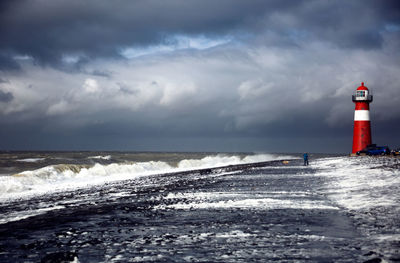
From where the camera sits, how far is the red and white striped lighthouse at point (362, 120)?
159 feet

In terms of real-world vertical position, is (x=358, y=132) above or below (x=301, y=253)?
above

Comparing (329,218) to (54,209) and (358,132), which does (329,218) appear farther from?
(358,132)

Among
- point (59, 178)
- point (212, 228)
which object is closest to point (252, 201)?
point (212, 228)

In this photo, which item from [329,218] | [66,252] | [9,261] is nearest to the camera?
[9,261]

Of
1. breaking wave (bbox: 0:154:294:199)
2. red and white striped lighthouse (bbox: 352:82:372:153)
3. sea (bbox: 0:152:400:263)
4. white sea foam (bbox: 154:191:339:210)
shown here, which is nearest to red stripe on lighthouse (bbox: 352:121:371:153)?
red and white striped lighthouse (bbox: 352:82:372:153)

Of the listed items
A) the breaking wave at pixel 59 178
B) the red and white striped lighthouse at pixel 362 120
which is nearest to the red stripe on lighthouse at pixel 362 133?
the red and white striped lighthouse at pixel 362 120

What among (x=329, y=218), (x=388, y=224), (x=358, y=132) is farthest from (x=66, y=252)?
(x=358, y=132)

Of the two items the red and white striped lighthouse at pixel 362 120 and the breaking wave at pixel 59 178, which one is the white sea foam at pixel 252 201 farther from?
the red and white striped lighthouse at pixel 362 120

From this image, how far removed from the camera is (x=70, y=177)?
98.0ft

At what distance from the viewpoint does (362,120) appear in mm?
48688

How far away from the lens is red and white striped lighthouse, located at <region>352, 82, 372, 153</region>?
159ft

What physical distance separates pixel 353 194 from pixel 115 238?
9536mm

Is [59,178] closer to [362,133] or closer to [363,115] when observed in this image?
[362,133]

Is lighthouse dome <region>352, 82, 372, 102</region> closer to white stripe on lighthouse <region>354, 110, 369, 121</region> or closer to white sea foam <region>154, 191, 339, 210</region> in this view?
white stripe on lighthouse <region>354, 110, 369, 121</region>
